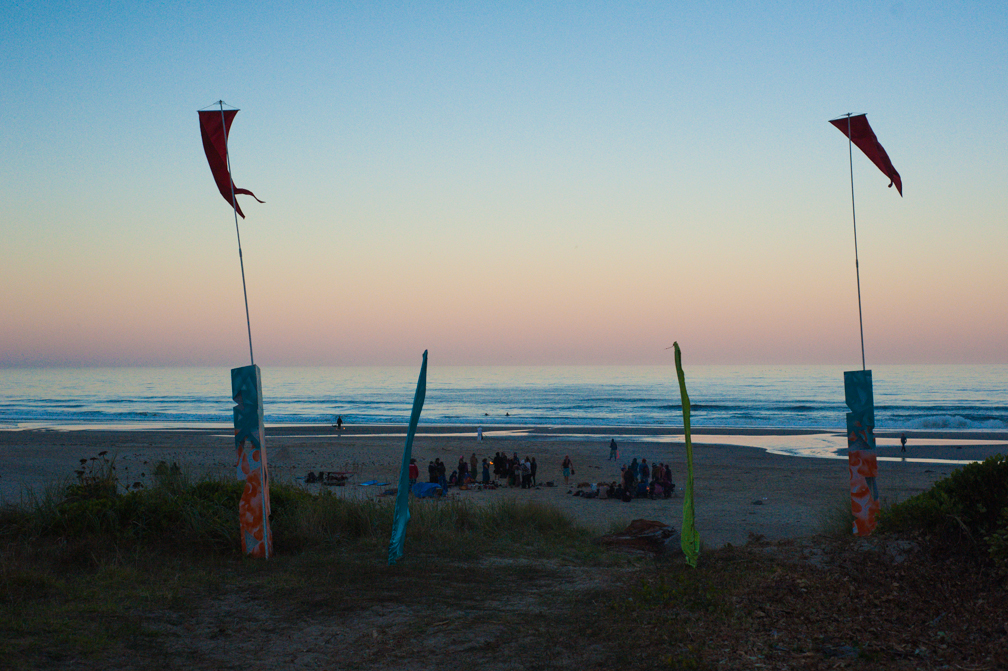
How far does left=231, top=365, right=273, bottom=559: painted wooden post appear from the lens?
9.64 m

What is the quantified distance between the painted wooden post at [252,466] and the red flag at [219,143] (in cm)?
255

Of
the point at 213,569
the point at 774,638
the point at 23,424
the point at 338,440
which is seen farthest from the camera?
the point at 23,424

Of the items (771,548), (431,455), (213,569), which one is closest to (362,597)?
(213,569)

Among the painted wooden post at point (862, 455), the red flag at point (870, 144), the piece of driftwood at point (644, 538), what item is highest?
the red flag at point (870, 144)

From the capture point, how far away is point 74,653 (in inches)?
232

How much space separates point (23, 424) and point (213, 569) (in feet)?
189

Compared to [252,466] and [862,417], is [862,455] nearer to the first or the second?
[862,417]

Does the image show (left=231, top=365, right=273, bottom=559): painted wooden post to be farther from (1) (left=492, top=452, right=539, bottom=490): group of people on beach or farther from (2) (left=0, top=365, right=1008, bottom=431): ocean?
(2) (left=0, top=365, right=1008, bottom=431): ocean

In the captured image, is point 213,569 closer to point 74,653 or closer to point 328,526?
point 328,526

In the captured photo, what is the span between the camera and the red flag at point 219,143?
393 inches

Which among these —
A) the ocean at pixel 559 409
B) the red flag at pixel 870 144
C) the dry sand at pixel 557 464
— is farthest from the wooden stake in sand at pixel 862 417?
the ocean at pixel 559 409

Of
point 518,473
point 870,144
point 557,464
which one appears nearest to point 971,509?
point 870,144

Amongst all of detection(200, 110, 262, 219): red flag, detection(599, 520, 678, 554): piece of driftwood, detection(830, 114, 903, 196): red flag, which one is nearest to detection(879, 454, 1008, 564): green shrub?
detection(599, 520, 678, 554): piece of driftwood

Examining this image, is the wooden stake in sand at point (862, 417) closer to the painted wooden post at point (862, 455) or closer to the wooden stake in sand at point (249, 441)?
the painted wooden post at point (862, 455)
